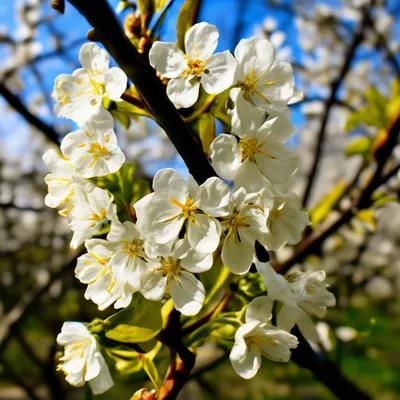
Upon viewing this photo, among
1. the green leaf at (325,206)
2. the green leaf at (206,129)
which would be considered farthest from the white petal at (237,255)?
the green leaf at (325,206)

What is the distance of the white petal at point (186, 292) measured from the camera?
0.41 meters

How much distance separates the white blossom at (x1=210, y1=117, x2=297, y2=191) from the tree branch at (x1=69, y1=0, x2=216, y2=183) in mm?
34

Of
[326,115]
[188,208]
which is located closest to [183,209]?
[188,208]

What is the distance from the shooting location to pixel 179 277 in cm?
42

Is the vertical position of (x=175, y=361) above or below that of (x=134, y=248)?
below

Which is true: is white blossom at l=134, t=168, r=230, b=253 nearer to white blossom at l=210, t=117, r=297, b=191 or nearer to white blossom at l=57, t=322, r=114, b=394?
white blossom at l=210, t=117, r=297, b=191

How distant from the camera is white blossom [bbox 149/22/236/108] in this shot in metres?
0.41

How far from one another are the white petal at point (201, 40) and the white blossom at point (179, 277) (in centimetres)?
20

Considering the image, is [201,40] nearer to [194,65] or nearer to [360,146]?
[194,65]

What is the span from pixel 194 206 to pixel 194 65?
0.15 meters

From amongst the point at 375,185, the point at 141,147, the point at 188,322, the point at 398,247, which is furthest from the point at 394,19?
the point at 188,322

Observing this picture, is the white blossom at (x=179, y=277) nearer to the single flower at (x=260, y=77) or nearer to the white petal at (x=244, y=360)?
the white petal at (x=244, y=360)

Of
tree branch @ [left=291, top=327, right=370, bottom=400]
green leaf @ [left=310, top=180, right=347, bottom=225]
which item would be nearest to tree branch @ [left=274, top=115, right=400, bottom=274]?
green leaf @ [left=310, top=180, right=347, bottom=225]

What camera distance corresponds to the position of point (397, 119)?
0.81m
